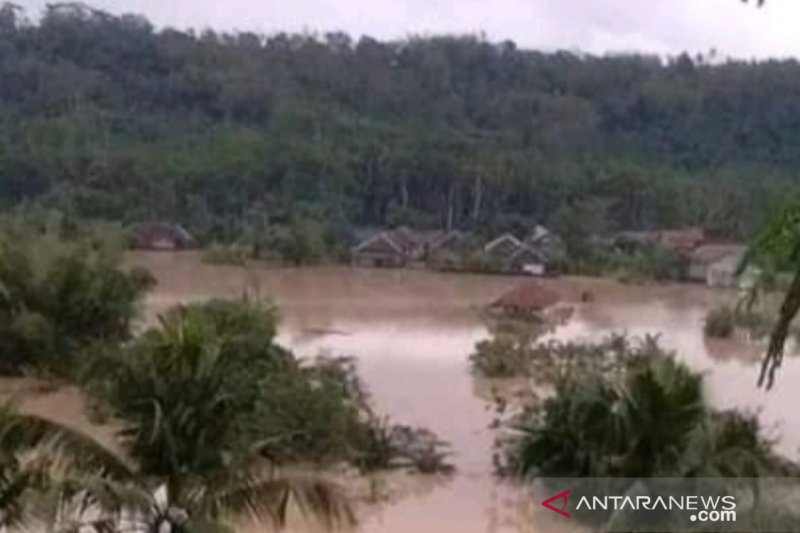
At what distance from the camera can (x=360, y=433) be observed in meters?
10.8

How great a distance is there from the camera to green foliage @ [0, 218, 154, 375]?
1384 cm

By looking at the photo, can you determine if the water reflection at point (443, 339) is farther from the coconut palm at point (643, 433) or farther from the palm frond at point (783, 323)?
the palm frond at point (783, 323)

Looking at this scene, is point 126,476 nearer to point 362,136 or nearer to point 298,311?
point 298,311

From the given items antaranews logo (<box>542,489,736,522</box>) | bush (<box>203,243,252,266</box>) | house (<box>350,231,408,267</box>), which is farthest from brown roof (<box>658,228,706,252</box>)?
antaranews logo (<box>542,489,736,522</box>)

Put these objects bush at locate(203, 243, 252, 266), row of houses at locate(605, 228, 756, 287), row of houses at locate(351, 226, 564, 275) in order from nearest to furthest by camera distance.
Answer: row of houses at locate(605, 228, 756, 287) < bush at locate(203, 243, 252, 266) < row of houses at locate(351, 226, 564, 275)

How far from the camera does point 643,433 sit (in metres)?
5.64

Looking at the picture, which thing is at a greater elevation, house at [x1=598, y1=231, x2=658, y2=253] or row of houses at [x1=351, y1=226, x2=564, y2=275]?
house at [x1=598, y1=231, x2=658, y2=253]

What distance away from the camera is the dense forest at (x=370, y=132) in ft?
93.9

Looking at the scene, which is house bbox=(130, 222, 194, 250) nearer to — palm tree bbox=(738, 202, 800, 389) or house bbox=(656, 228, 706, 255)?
house bbox=(656, 228, 706, 255)

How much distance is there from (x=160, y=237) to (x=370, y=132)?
7.23 m

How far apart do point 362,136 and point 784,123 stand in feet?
34.7

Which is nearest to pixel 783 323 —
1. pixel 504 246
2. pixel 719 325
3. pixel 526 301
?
pixel 719 325

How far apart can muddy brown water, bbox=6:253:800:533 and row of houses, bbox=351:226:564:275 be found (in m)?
0.69

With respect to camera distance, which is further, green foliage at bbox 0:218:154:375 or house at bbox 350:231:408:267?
house at bbox 350:231:408:267
